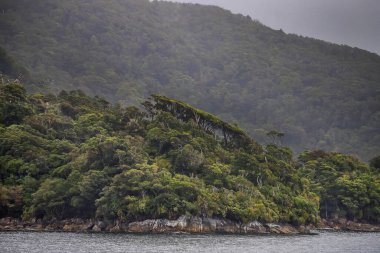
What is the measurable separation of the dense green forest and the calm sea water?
42.8 feet

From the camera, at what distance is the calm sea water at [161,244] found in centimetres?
6398

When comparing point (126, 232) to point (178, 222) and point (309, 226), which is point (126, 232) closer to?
point (178, 222)

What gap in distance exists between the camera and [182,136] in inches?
4532

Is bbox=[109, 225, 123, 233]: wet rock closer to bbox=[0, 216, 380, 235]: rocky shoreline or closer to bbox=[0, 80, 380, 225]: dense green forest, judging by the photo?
bbox=[0, 216, 380, 235]: rocky shoreline

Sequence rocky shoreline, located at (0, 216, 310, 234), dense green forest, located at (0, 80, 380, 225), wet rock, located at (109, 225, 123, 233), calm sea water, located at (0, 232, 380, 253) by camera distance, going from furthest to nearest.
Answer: dense green forest, located at (0, 80, 380, 225) < rocky shoreline, located at (0, 216, 310, 234) < wet rock, located at (109, 225, 123, 233) < calm sea water, located at (0, 232, 380, 253)

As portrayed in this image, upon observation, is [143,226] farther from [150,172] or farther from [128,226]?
[150,172]

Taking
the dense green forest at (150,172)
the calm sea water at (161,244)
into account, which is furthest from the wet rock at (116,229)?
the calm sea water at (161,244)

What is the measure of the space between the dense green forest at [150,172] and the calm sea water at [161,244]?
13.1 m

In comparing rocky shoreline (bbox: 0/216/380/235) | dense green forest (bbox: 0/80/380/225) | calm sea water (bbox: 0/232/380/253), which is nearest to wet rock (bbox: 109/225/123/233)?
rocky shoreline (bbox: 0/216/380/235)

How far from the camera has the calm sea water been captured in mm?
63975

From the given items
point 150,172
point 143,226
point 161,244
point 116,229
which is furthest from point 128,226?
point 161,244

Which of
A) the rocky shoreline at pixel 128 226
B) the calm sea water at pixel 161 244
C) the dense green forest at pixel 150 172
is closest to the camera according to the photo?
the calm sea water at pixel 161 244

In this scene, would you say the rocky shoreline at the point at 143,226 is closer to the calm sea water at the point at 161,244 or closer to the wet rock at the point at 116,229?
the wet rock at the point at 116,229

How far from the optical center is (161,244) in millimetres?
71062
